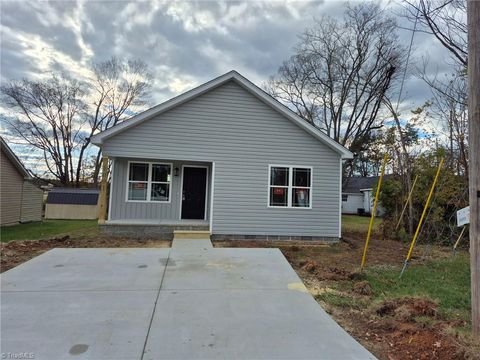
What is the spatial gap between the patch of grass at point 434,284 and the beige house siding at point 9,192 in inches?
695

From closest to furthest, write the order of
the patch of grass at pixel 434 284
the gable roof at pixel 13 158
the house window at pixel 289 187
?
the patch of grass at pixel 434 284 < the house window at pixel 289 187 < the gable roof at pixel 13 158

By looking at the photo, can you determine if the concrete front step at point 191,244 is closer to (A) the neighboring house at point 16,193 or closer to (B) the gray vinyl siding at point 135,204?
(B) the gray vinyl siding at point 135,204

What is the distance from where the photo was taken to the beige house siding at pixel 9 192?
16531 mm

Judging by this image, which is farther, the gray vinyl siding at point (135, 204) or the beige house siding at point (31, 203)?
the beige house siding at point (31, 203)

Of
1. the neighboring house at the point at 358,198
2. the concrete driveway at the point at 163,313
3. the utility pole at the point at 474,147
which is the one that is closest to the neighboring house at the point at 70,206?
the concrete driveway at the point at 163,313

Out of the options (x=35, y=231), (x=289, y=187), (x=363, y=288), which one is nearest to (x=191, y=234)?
(x=289, y=187)

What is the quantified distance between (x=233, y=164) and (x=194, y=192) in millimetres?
2172

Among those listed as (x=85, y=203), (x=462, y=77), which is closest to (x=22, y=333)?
(x=462, y=77)

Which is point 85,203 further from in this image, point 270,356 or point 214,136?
point 270,356

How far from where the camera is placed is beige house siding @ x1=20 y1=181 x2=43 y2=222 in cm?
1900

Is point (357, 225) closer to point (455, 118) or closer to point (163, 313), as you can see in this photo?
point (455, 118)

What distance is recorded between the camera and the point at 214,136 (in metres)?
10.7

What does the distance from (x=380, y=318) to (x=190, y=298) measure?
8.29ft

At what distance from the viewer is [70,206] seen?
2353 centimetres
